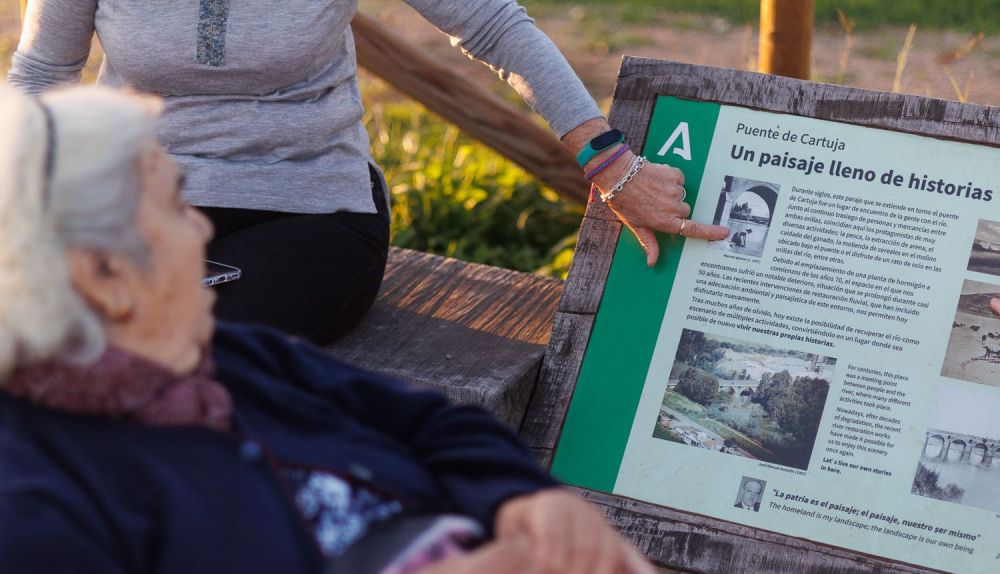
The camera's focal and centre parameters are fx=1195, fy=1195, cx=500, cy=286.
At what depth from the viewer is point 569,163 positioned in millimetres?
4277

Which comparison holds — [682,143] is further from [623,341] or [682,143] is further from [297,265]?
[297,265]

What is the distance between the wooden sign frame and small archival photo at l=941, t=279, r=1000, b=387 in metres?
0.37

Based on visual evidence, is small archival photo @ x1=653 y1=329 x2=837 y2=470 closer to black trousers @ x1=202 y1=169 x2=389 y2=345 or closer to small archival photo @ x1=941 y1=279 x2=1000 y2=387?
small archival photo @ x1=941 y1=279 x2=1000 y2=387

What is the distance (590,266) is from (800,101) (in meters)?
0.64

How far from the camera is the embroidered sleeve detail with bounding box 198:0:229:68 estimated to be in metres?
2.80

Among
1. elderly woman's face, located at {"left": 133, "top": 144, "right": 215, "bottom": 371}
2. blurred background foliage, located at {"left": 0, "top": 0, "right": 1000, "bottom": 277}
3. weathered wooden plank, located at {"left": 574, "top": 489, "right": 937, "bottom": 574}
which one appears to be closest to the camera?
elderly woman's face, located at {"left": 133, "top": 144, "right": 215, "bottom": 371}

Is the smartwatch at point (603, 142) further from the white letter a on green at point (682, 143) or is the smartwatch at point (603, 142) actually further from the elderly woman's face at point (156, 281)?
the elderly woman's face at point (156, 281)

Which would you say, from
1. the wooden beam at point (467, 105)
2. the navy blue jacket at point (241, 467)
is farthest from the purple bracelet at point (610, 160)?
the wooden beam at point (467, 105)

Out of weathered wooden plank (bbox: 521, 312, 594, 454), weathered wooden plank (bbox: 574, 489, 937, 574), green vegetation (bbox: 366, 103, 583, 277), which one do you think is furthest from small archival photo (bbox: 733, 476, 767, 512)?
green vegetation (bbox: 366, 103, 583, 277)

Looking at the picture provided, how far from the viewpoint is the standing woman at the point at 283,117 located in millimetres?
2818

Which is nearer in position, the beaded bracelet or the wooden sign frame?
the wooden sign frame

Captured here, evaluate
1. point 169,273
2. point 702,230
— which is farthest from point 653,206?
point 169,273

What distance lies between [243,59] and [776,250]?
1.33 meters

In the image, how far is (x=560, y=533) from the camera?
1.67m
